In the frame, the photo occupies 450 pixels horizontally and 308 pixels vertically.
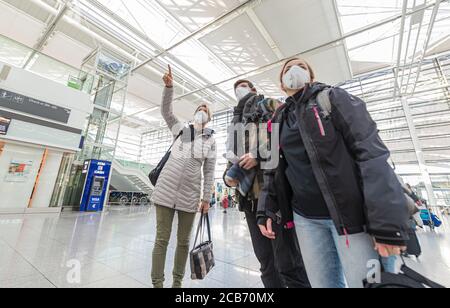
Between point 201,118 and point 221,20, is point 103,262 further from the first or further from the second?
point 221,20

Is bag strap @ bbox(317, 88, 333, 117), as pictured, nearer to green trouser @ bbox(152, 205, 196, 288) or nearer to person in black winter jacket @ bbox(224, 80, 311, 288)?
person in black winter jacket @ bbox(224, 80, 311, 288)

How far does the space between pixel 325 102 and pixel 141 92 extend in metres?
16.1

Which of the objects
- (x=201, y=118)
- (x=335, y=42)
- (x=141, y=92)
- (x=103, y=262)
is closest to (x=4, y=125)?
(x=103, y=262)

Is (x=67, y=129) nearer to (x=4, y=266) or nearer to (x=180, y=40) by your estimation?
(x=180, y=40)

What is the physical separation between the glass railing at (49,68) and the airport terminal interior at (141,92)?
6cm

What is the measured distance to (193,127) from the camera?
1923 mm

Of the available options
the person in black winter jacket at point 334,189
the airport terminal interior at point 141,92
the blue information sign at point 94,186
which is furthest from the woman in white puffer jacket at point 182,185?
the blue information sign at point 94,186

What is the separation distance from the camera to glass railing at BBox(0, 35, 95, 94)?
7365 millimetres

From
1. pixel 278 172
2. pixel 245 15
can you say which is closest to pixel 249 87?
pixel 278 172

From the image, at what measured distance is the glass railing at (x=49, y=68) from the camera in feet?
24.2

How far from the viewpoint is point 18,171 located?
6.48 metres

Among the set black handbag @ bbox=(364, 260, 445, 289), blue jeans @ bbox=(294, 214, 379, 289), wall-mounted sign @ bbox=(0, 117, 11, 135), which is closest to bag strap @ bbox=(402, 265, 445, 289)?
black handbag @ bbox=(364, 260, 445, 289)

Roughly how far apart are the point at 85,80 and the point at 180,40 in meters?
4.57

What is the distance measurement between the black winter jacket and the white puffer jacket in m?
1.04
